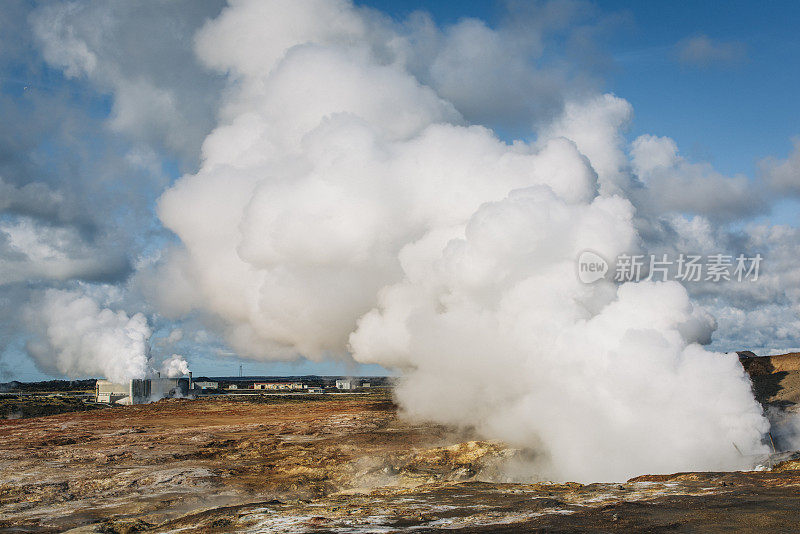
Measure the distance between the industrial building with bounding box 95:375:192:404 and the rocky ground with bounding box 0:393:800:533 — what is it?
53.9 metres

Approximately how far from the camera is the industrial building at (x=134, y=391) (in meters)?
104

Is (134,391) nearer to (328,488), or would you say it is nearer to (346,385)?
(346,385)

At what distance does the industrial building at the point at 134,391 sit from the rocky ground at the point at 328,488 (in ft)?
177

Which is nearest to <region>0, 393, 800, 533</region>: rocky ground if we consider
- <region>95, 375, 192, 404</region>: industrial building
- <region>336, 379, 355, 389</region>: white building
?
<region>95, 375, 192, 404</region>: industrial building

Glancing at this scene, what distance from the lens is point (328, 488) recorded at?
90.7 ft

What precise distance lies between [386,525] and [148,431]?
130 feet

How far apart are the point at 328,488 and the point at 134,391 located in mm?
87023

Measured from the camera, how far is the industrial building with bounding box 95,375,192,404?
104 m

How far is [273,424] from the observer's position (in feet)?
180

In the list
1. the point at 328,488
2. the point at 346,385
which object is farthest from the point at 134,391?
the point at 328,488

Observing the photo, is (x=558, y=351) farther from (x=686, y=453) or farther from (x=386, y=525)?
A: (x=386, y=525)

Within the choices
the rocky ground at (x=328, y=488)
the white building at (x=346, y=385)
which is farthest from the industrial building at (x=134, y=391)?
the white building at (x=346, y=385)

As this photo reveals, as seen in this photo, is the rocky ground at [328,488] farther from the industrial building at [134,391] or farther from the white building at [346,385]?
the white building at [346,385]

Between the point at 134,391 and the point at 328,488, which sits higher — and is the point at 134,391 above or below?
above
